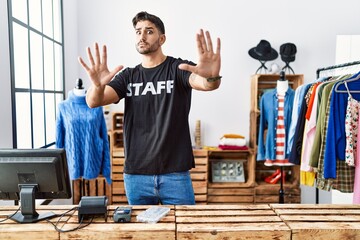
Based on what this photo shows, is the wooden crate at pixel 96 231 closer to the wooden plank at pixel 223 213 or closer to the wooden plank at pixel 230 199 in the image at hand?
the wooden plank at pixel 223 213

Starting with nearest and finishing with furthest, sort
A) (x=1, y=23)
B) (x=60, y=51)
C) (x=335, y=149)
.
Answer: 1. (x=1, y=23)
2. (x=335, y=149)
3. (x=60, y=51)

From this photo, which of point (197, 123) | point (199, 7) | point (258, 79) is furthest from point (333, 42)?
point (197, 123)

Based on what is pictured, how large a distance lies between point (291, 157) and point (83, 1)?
2.92 meters

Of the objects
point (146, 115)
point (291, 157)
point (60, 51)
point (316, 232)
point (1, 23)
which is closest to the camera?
point (316, 232)

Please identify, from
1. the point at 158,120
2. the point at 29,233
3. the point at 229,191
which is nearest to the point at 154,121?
the point at 158,120

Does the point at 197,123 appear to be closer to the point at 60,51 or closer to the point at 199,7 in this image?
the point at 199,7

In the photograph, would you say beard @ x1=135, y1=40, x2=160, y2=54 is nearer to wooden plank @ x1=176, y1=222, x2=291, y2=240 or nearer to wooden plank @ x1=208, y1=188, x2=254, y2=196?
wooden plank @ x1=176, y1=222, x2=291, y2=240

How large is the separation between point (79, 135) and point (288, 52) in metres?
2.47

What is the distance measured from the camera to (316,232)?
121cm

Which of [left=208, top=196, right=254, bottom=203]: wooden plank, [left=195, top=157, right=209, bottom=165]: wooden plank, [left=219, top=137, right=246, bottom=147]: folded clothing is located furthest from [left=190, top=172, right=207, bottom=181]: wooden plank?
[left=219, top=137, right=246, bottom=147]: folded clothing

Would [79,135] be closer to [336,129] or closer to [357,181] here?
[336,129]

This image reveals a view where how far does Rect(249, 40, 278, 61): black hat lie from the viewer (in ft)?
12.5

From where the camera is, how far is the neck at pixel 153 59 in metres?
1.86

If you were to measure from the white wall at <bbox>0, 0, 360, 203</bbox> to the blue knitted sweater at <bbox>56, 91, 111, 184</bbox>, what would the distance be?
1.25 metres
